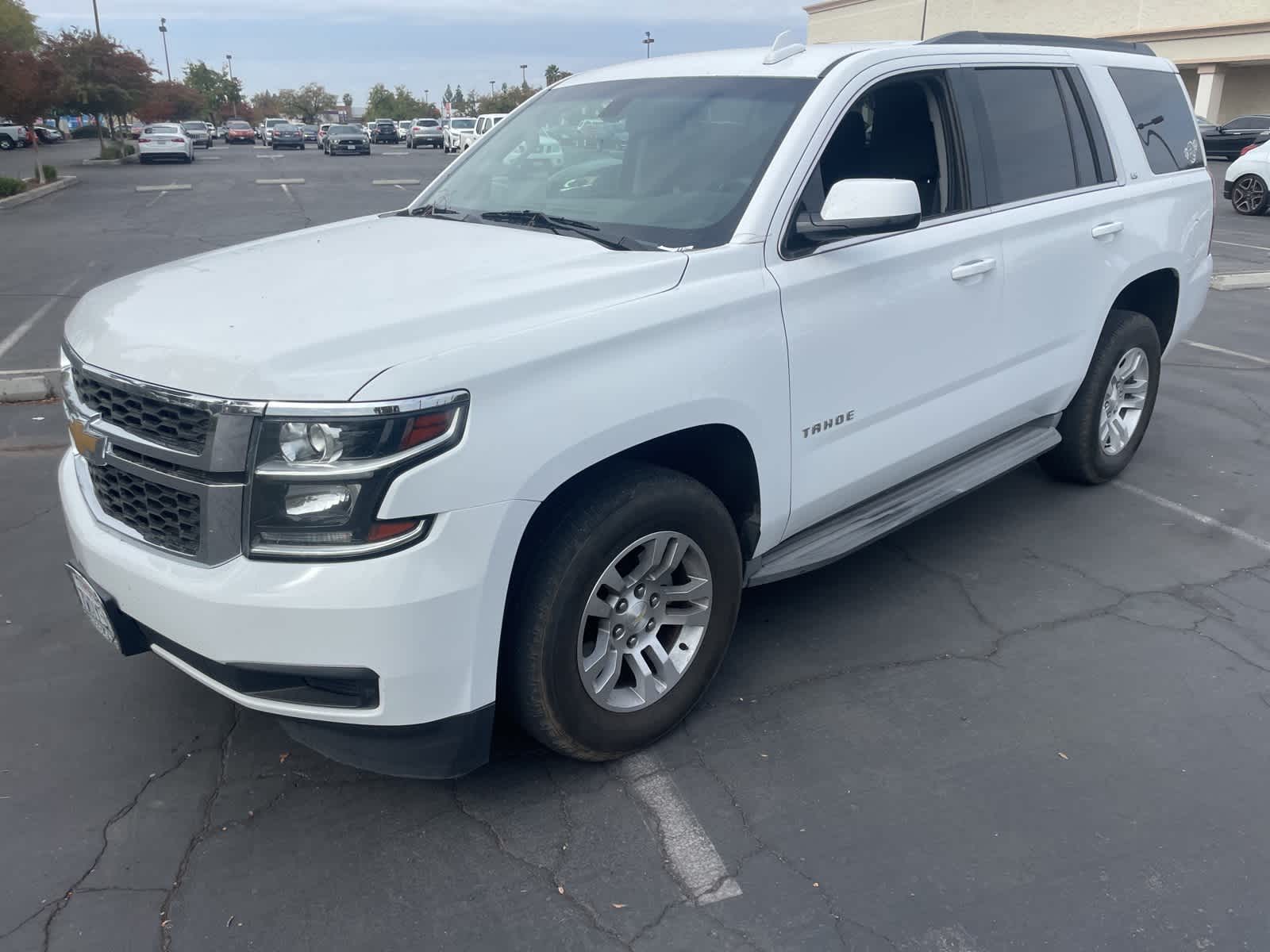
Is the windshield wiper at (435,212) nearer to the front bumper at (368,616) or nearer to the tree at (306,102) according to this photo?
the front bumper at (368,616)

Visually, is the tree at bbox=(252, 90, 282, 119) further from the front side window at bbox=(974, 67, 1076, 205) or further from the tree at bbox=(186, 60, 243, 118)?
the front side window at bbox=(974, 67, 1076, 205)

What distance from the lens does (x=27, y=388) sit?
7.04 metres

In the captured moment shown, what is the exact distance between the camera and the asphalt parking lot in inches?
103

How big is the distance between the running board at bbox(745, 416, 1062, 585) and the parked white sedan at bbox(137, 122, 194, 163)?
134 feet

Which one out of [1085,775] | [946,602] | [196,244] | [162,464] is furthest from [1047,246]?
[196,244]

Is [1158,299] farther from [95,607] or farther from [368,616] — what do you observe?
[95,607]

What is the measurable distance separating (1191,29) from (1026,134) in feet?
148

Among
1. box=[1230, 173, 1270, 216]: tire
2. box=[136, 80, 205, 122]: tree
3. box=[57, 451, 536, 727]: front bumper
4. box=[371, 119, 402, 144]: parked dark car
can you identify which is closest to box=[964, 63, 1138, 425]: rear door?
box=[57, 451, 536, 727]: front bumper

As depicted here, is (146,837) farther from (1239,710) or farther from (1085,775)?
(1239,710)

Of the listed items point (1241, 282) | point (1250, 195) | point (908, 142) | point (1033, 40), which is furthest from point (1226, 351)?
point (1250, 195)

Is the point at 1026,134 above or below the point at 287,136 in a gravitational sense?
below

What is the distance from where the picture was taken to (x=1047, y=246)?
171 inches

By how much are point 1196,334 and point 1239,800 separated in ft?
23.7

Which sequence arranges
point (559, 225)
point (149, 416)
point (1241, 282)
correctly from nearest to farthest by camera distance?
point (149, 416) → point (559, 225) → point (1241, 282)
